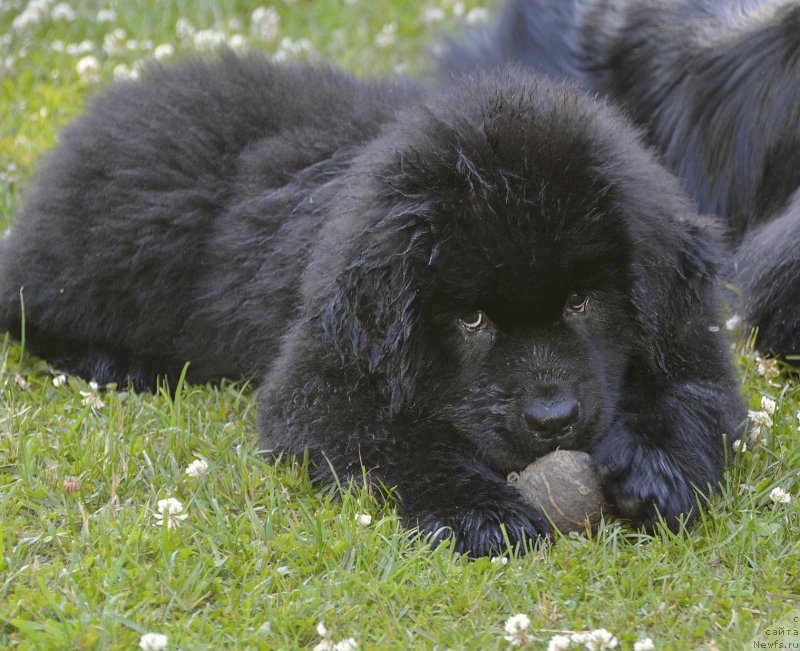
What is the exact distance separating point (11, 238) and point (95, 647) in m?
2.37

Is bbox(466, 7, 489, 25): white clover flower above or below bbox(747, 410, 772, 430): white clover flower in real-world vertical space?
above

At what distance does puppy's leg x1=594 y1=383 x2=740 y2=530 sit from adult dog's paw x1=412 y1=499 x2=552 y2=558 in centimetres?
27

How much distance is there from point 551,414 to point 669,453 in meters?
0.42

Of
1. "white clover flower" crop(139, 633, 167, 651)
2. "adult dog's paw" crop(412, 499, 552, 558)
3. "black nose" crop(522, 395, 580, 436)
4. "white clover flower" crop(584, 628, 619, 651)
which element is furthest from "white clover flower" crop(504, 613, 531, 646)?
"white clover flower" crop(139, 633, 167, 651)

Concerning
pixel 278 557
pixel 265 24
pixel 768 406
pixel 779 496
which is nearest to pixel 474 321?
pixel 278 557

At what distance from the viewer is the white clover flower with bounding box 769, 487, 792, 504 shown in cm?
332

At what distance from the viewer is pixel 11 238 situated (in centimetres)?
462

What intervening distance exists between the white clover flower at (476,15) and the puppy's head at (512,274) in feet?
12.8

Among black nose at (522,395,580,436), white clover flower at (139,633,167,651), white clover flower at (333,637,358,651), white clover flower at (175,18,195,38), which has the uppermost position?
white clover flower at (175,18,195,38)

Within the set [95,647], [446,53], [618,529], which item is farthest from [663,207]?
[446,53]

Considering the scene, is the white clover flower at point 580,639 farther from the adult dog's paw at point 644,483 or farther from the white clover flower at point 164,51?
the white clover flower at point 164,51

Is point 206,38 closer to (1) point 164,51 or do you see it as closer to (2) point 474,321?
(1) point 164,51

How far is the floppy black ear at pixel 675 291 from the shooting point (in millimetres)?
3430

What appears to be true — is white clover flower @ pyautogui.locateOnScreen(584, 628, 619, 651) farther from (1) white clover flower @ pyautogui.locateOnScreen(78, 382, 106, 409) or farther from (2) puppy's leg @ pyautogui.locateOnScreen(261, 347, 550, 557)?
(1) white clover flower @ pyautogui.locateOnScreen(78, 382, 106, 409)
